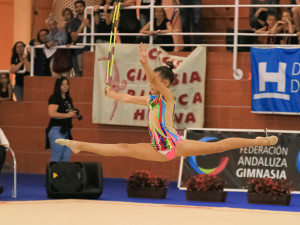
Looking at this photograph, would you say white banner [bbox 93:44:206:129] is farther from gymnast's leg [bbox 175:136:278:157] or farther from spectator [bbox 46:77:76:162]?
gymnast's leg [bbox 175:136:278:157]

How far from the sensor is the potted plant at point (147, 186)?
9.98 metres

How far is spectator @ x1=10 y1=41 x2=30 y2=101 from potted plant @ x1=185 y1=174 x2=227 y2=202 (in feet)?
16.5

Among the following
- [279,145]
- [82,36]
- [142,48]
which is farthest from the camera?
[82,36]

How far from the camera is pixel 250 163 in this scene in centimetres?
1094

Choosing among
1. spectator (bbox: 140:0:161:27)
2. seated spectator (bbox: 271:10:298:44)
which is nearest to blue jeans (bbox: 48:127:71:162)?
spectator (bbox: 140:0:161:27)

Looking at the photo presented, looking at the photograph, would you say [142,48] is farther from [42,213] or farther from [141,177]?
[141,177]

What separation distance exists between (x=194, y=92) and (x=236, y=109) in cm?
82

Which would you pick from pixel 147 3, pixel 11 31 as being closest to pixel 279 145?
pixel 147 3

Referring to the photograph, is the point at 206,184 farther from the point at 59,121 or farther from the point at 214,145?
the point at 214,145

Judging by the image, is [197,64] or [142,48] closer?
[142,48]

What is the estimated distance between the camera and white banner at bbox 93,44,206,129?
39.6 feet

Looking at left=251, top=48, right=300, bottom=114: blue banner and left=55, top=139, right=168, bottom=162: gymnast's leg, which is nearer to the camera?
left=55, top=139, right=168, bottom=162: gymnast's leg

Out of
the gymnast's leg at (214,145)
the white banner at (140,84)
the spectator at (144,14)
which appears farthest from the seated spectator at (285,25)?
the gymnast's leg at (214,145)

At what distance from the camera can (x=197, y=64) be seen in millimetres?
12078
